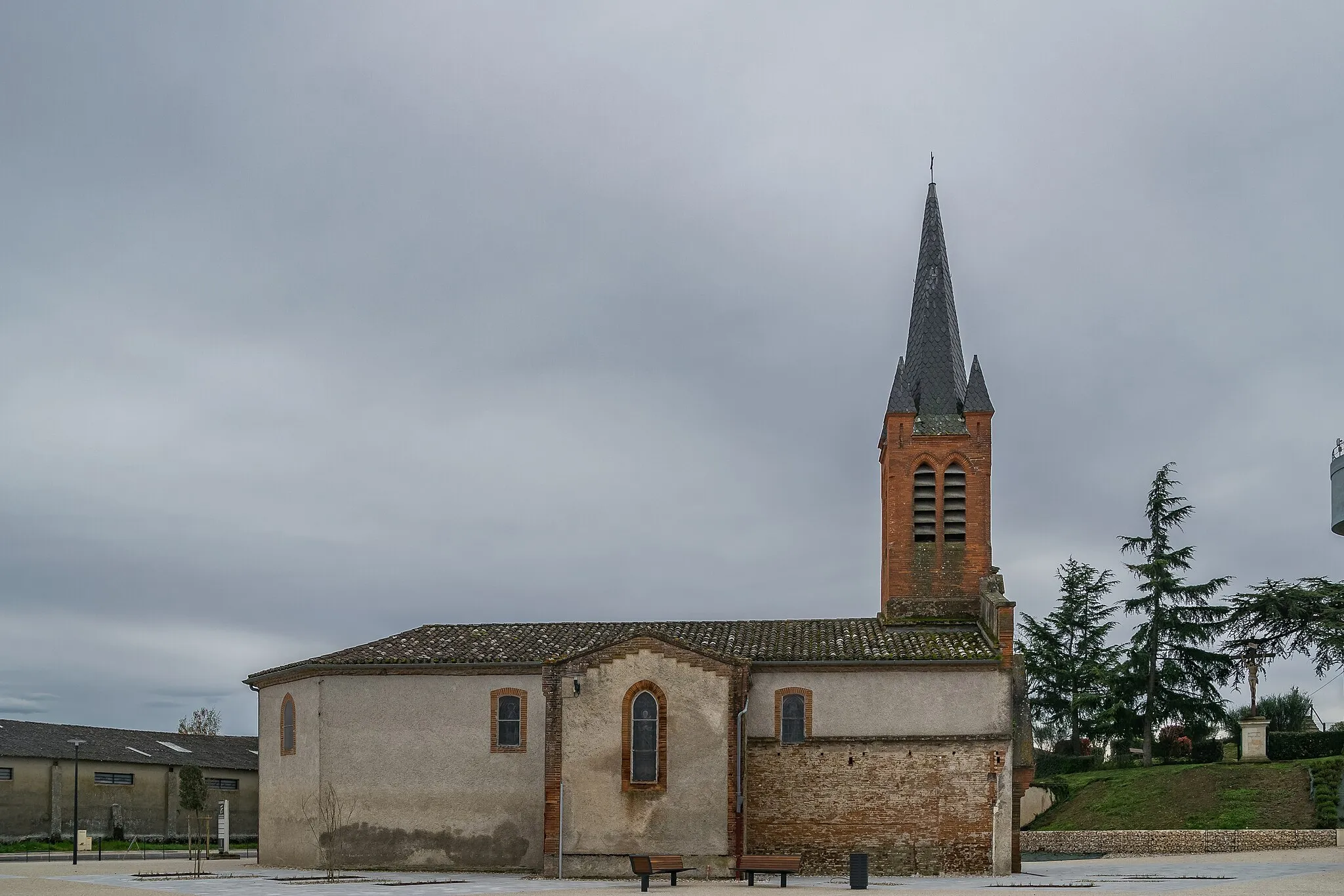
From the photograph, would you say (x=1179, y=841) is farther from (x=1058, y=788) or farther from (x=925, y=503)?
(x=925, y=503)

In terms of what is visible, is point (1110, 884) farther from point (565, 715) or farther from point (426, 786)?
point (426, 786)

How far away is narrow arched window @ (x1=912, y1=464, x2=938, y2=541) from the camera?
126 ft

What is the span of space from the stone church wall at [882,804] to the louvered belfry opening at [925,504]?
27.1 feet

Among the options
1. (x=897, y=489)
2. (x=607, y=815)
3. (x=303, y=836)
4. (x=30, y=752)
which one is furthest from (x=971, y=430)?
(x=30, y=752)

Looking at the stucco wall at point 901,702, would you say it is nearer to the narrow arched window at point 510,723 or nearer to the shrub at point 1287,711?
the narrow arched window at point 510,723

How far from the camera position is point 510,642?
117ft

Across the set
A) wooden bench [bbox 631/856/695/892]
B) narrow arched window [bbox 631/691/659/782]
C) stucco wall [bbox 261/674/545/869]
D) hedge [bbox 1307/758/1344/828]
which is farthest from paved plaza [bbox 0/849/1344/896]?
hedge [bbox 1307/758/1344/828]

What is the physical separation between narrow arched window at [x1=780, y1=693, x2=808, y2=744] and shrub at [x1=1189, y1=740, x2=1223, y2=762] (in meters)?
25.1

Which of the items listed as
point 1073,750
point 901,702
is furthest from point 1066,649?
point 901,702

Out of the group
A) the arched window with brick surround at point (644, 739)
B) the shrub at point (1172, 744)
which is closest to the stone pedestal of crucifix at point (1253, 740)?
the shrub at point (1172, 744)

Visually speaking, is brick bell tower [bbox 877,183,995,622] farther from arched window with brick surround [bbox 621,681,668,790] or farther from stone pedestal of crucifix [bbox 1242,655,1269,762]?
stone pedestal of crucifix [bbox 1242,655,1269,762]

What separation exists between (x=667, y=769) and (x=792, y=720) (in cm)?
369

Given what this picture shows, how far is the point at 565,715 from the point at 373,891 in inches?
296

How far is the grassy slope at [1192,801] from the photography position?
41188 mm
